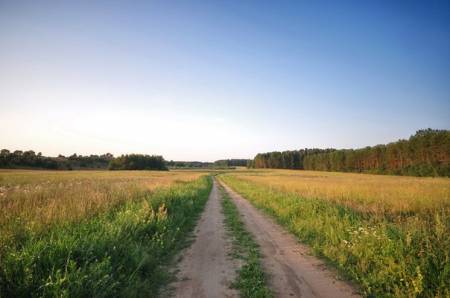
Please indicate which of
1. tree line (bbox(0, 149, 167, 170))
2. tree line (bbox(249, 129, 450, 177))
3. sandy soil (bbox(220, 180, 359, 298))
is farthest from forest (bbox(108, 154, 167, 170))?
sandy soil (bbox(220, 180, 359, 298))

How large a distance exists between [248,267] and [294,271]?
105 centimetres

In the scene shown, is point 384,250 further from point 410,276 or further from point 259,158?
point 259,158

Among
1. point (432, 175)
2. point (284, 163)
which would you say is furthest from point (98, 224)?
point (284, 163)

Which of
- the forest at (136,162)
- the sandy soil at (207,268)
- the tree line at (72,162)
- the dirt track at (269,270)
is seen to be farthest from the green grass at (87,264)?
the forest at (136,162)

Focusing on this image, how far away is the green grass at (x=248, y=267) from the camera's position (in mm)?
4949

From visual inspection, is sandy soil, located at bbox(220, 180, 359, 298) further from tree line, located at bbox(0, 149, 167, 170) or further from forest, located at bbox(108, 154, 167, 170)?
forest, located at bbox(108, 154, 167, 170)

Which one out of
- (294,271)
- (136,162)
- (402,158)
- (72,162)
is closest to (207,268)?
(294,271)

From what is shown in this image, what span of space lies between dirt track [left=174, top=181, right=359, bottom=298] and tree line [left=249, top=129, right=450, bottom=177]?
216ft

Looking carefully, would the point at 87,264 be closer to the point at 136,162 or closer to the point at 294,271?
the point at 294,271

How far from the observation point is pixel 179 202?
1525 cm

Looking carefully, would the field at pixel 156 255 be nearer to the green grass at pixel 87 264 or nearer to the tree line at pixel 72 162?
the green grass at pixel 87 264

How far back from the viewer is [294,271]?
6.07 metres

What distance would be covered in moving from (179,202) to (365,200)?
11706 mm

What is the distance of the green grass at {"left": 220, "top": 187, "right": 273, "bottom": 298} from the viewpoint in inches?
195
